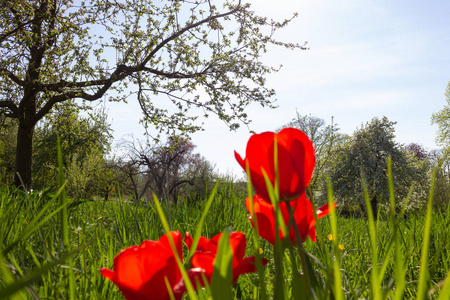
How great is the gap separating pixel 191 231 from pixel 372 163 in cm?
2356

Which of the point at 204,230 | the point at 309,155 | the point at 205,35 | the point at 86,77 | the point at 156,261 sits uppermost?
the point at 205,35

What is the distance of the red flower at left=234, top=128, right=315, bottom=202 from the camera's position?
1.88ft

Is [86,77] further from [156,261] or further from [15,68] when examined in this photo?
[156,261]

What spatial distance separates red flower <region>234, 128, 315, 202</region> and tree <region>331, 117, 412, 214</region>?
23.2 metres

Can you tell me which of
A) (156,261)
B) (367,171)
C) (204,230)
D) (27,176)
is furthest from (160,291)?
(367,171)

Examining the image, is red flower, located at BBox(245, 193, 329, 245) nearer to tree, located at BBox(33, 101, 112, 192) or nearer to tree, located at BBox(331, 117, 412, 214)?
tree, located at BBox(33, 101, 112, 192)

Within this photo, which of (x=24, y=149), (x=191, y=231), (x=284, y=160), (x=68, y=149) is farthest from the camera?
(x=68, y=149)

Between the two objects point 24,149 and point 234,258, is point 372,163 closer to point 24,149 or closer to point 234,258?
point 24,149

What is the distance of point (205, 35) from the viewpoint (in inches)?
412

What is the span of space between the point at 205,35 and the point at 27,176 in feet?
23.3

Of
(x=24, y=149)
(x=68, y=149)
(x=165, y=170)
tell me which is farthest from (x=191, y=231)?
(x=68, y=149)

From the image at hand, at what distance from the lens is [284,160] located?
22.9 inches

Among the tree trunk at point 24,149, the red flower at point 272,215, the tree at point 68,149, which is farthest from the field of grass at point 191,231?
the tree at point 68,149

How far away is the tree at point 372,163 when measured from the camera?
74.6ft
